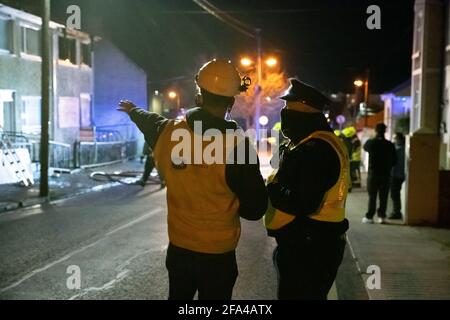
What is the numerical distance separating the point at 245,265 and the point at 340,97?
74872 mm

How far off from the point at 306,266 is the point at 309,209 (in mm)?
364

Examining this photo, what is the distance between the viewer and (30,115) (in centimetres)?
2150

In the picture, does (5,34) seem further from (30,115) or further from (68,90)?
(68,90)

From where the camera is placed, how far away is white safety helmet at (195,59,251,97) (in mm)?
3357

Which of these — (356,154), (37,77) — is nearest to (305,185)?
(356,154)

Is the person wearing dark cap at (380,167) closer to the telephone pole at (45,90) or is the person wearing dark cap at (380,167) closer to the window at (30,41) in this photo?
the telephone pole at (45,90)

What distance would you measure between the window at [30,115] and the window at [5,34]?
75.3 inches

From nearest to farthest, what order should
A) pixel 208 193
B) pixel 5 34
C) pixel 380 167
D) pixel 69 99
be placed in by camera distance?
1. pixel 208 193
2. pixel 380 167
3. pixel 5 34
4. pixel 69 99

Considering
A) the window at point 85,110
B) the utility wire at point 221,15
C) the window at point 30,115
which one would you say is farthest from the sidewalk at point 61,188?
the utility wire at point 221,15

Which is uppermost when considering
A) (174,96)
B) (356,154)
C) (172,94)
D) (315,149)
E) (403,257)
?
(172,94)

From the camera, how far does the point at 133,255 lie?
316 inches

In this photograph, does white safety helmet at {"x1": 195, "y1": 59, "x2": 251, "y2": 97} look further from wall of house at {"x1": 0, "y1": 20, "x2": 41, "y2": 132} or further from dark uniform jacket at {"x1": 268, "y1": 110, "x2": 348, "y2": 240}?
wall of house at {"x1": 0, "y1": 20, "x2": 41, "y2": 132}

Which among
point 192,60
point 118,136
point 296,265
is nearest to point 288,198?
point 296,265
